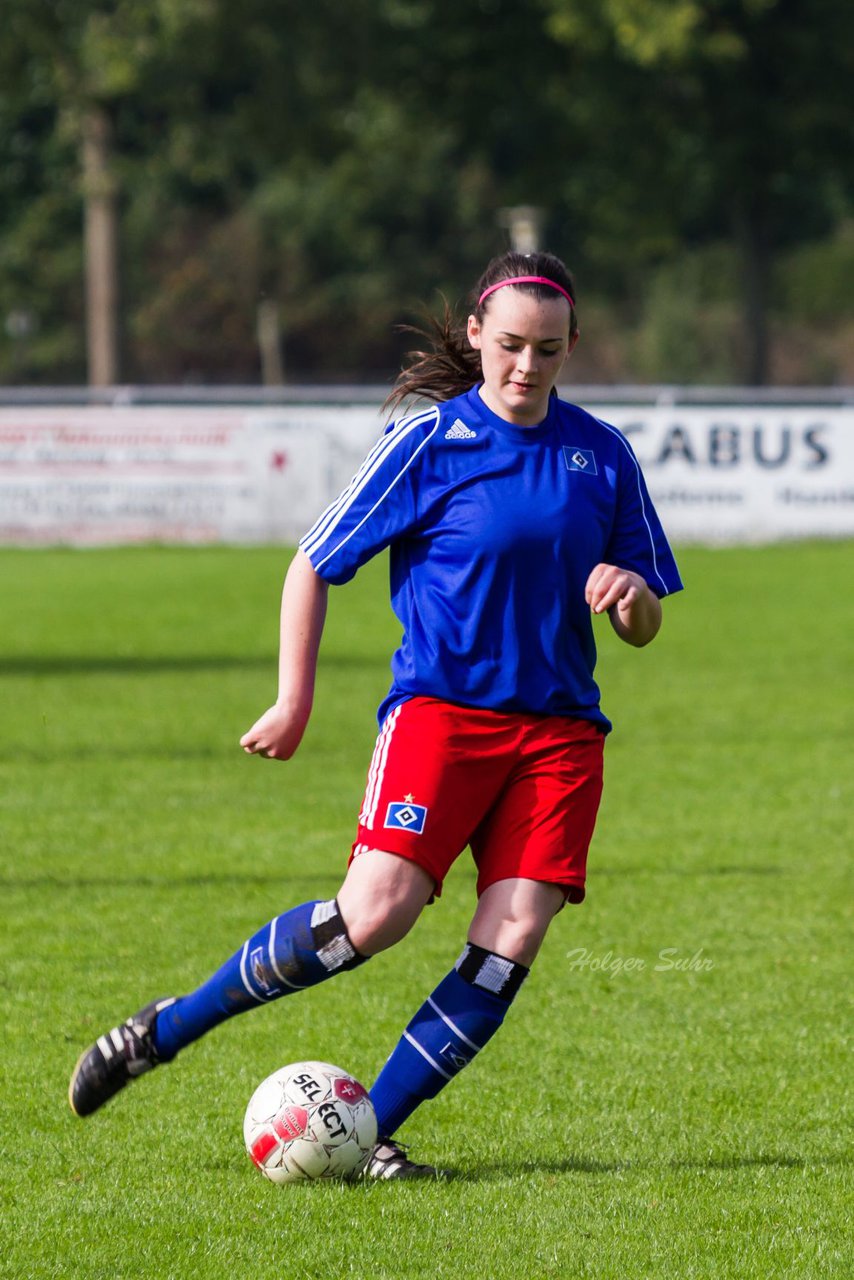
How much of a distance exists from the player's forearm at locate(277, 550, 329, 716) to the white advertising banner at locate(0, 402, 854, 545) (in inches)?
788

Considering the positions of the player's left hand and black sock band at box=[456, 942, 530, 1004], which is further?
black sock band at box=[456, 942, 530, 1004]

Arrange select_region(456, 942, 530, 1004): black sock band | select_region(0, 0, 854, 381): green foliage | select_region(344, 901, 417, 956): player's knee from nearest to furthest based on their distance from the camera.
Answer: select_region(344, 901, 417, 956): player's knee
select_region(456, 942, 530, 1004): black sock band
select_region(0, 0, 854, 381): green foliage

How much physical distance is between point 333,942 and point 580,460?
113 cm

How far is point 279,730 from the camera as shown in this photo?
4.00 m

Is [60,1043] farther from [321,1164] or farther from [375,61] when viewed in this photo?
[375,61]

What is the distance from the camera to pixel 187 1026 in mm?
4168

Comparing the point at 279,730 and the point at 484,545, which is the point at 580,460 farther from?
the point at 279,730

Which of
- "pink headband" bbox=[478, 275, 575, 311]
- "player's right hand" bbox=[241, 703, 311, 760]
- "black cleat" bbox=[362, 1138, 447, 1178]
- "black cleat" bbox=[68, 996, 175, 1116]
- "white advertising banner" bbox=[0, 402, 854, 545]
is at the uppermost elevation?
"white advertising banner" bbox=[0, 402, 854, 545]

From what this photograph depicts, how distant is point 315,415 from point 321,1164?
20.6m

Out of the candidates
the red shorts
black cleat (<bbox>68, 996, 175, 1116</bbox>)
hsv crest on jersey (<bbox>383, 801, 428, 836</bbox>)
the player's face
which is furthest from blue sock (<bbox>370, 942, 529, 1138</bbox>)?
the player's face

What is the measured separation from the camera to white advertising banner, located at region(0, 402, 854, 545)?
24.2m

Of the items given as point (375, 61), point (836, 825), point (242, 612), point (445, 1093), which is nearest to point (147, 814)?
point (836, 825)

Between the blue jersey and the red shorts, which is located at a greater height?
the blue jersey

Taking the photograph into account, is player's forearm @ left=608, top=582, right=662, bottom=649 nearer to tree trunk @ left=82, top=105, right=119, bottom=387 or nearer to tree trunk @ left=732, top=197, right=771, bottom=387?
tree trunk @ left=82, top=105, right=119, bottom=387
